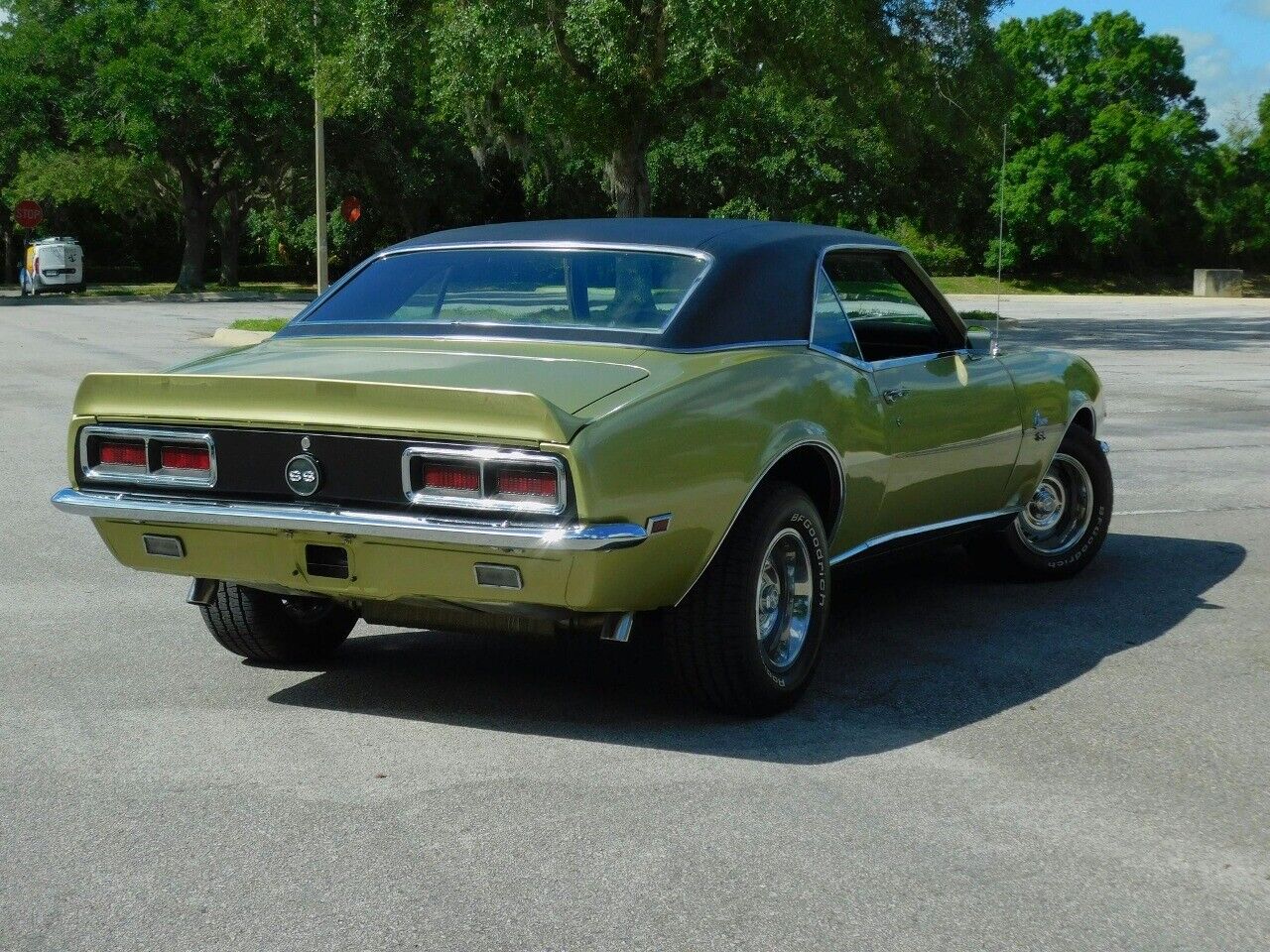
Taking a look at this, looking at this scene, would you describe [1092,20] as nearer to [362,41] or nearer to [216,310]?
[216,310]

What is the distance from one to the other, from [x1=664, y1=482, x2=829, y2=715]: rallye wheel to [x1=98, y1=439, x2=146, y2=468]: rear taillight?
5.37ft

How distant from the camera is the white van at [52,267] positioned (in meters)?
51.4

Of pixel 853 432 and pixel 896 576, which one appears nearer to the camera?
pixel 853 432

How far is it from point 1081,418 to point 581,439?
3.83 meters

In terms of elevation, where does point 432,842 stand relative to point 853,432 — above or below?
below

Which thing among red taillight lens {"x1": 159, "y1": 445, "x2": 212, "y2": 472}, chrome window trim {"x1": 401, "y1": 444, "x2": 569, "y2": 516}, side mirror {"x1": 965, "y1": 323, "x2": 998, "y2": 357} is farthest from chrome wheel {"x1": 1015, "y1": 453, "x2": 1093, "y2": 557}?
red taillight lens {"x1": 159, "y1": 445, "x2": 212, "y2": 472}

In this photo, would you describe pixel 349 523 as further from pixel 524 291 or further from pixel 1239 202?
pixel 1239 202

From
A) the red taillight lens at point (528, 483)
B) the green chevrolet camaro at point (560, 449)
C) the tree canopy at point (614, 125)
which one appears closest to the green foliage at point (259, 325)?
the tree canopy at point (614, 125)

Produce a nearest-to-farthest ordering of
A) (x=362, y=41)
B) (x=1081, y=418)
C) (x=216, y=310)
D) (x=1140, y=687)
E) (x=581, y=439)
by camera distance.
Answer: (x=581, y=439) → (x=1140, y=687) → (x=1081, y=418) → (x=362, y=41) → (x=216, y=310)

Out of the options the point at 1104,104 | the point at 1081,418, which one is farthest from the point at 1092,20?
the point at 1081,418

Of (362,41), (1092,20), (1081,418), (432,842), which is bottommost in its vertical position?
(432,842)

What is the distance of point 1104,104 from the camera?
2625 inches

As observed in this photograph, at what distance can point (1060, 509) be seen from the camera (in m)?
7.46

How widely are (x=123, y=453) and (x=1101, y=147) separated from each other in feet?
210
